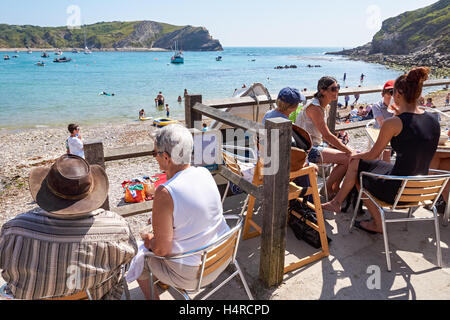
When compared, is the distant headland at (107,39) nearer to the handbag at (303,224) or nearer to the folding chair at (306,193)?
the handbag at (303,224)

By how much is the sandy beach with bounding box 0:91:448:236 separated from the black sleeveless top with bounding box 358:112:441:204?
2.68 m

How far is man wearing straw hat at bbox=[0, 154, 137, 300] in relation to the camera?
167 cm

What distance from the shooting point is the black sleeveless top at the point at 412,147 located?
2838 mm

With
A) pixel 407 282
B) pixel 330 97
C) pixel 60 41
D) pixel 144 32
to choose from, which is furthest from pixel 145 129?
pixel 144 32

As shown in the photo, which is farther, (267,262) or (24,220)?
(267,262)

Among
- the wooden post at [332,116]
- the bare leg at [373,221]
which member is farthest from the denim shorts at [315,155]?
the wooden post at [332,116]

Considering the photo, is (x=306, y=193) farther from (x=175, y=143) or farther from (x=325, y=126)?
(x=175, y=143)

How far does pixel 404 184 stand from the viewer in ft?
9.02

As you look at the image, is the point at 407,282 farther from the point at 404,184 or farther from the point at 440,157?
the point at 440,157

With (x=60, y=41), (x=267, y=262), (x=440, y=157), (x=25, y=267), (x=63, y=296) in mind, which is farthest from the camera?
(x=60, y=41)

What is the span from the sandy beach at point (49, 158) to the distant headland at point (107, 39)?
171 meters

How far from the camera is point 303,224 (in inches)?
131

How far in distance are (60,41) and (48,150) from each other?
615 ft

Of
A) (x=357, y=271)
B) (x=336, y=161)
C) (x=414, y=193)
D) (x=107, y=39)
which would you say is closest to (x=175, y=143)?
(x=357, y=271)
